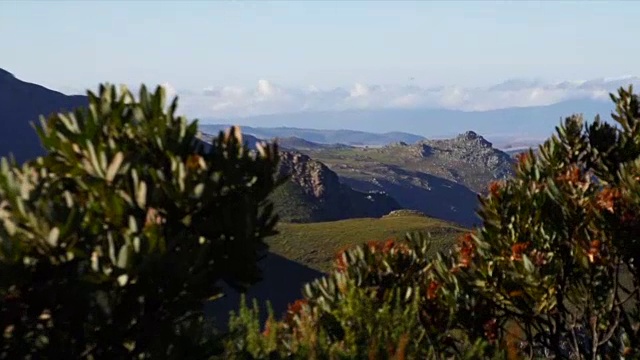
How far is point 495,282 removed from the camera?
8.09 metres

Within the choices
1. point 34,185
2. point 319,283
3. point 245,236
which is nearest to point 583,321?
point 319,283

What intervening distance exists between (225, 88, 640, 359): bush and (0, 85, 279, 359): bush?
208cm

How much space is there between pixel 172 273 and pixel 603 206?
4897 mm

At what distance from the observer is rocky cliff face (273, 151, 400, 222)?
11869 centimetres

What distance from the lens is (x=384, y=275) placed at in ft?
27.9

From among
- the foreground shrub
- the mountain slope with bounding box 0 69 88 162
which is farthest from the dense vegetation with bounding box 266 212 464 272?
the mountain slope with bounding box 0 69 88 162

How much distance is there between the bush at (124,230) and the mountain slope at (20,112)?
160 m

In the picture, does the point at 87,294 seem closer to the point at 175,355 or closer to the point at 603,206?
the point at 175,355

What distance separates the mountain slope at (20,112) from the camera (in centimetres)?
16488

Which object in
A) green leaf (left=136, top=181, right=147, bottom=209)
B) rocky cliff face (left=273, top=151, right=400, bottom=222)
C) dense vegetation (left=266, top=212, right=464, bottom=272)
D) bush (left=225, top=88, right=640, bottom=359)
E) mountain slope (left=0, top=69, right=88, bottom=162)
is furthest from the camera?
mountain slope (left=0, top=69, right=88, bottom=162)

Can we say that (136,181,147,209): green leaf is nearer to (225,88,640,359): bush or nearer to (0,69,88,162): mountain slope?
(225,88,640,359): bush

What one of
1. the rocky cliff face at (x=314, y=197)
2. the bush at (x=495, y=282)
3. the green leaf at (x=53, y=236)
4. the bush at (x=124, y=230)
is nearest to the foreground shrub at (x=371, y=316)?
the bush at (x=495, y=282)

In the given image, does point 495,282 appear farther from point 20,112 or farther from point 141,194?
point 20,112

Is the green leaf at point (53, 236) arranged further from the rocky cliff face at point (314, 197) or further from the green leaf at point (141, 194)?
the rocky cliff face at point (314, 197)
